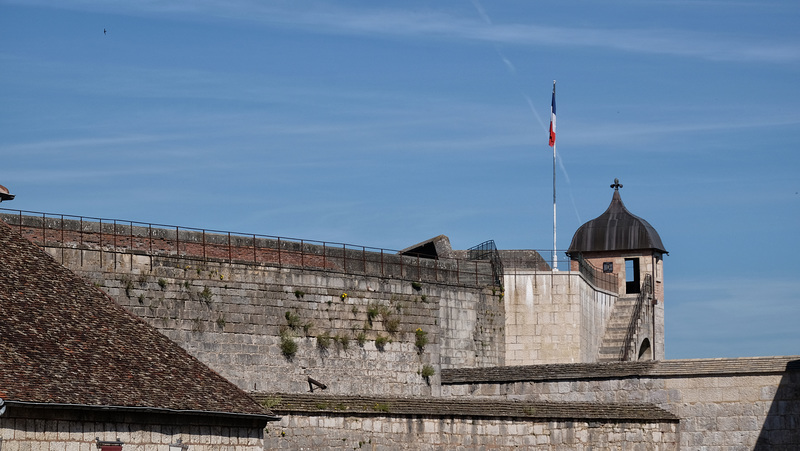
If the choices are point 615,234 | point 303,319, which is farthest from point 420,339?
point 615,234

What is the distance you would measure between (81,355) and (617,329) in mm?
25223

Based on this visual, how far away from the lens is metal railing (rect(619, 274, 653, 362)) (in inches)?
1774

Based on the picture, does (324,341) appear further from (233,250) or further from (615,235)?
(615,235)

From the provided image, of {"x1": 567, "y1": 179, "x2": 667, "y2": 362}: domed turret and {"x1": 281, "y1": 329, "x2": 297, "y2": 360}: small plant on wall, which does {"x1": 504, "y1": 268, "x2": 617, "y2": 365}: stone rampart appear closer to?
{"x1": 567, "y1": 179, "x2": 667, "y2": 362}: domed turret

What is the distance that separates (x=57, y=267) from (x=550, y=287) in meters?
18.6

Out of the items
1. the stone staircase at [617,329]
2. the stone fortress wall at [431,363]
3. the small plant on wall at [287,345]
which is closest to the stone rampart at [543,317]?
Answer: the stone fortress wall at [431,363]

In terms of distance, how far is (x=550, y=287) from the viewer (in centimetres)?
4312

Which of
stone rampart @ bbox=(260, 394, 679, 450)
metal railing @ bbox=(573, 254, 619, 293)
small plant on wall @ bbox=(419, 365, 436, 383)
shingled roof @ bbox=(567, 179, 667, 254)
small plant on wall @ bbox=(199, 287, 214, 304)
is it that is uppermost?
shingled roof @ bbox=(567, 179, 667, 254)

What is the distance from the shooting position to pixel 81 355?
81.8 ft

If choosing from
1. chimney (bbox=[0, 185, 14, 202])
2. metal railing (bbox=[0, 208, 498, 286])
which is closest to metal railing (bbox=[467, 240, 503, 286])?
metal railing (bbox=[0, 208, 498, 286])

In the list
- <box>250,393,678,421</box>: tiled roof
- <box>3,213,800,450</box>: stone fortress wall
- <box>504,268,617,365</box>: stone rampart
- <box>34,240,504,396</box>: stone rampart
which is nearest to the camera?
<box>250,393,678,421</box>: tiled roof

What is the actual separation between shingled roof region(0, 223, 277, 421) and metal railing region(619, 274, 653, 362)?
67.0ft

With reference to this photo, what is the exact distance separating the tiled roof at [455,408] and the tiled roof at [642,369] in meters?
0.96

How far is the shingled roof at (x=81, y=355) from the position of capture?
929 inches
